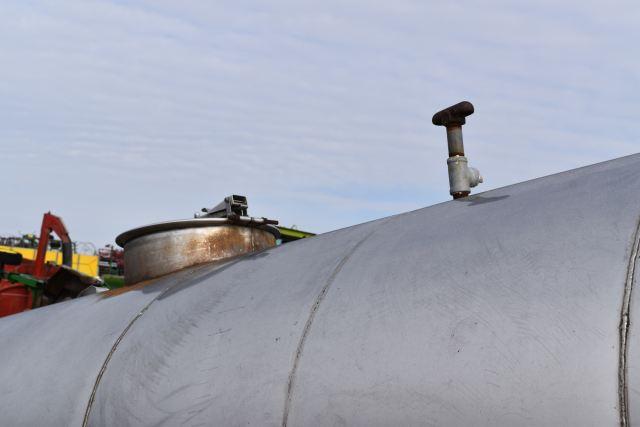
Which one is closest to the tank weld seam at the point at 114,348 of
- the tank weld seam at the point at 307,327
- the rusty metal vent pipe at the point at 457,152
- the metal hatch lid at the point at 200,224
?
the metal hatch lid at the point at 200,224

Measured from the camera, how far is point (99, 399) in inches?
111

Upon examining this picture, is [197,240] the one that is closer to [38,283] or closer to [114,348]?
[114,348]

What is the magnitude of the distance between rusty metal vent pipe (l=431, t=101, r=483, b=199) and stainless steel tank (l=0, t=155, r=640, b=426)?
30 centimetres

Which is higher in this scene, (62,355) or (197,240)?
(197,240)

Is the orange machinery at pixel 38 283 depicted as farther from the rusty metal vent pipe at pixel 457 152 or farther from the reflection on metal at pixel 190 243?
the rusty metal vent pipe at pixel 457 152

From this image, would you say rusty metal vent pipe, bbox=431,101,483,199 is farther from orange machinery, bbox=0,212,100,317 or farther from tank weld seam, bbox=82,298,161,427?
orange machinery, bbox=0,212,100,317

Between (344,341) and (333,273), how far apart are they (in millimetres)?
361

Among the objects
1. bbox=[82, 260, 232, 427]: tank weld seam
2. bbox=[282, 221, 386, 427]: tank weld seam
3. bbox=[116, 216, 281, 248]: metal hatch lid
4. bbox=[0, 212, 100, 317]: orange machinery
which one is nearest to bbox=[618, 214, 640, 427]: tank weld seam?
bbox=[282, 221, 386, 427]: tank weld seam

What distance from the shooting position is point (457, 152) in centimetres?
303

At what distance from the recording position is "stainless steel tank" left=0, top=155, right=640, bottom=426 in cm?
169

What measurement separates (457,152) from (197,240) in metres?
1.41

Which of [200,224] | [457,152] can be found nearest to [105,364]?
[200,224]

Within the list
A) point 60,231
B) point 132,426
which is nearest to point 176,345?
point 132,426

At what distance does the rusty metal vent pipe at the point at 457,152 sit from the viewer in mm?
2941
